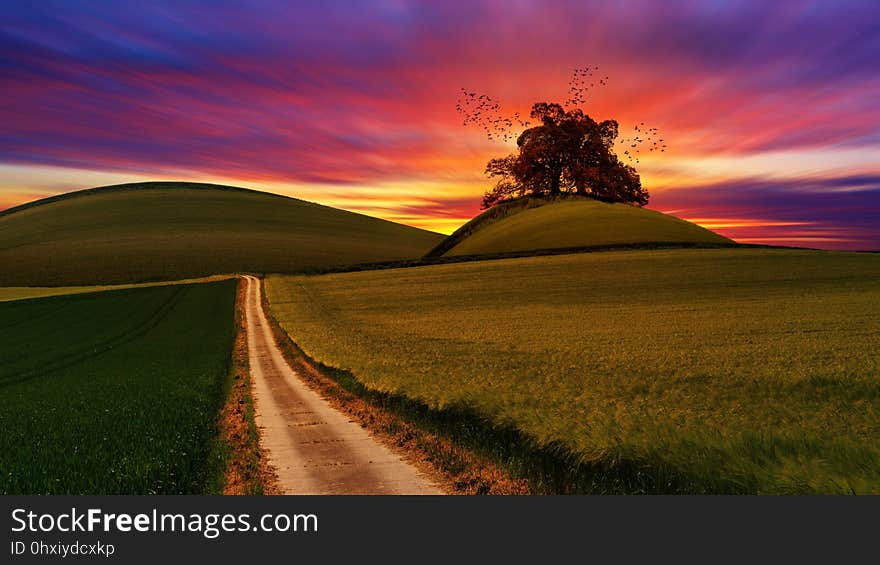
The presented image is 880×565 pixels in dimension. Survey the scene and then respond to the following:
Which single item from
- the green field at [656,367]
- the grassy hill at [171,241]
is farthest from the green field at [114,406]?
the grassy hill at [171,241]

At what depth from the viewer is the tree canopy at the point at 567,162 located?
101938 mm

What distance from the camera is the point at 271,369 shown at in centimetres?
2288

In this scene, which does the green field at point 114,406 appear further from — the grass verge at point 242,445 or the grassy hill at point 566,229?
the grassy hill at point 566,229

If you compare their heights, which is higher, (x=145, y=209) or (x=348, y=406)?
(x=145, y=209)

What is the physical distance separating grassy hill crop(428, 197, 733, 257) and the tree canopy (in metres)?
3.16

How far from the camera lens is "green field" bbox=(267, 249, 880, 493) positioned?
884 centimetres

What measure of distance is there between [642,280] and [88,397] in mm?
41590

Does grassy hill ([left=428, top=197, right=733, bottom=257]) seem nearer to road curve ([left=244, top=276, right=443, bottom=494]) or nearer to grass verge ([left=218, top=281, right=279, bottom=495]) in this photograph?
grass verge ([left=218, top=281, right=279, bottom=495])

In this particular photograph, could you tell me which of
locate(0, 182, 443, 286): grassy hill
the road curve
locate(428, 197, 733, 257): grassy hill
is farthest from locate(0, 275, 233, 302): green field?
the road curve

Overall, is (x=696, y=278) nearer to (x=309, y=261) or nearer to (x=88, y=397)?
(x=88, y=397)

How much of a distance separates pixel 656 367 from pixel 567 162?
92255mm

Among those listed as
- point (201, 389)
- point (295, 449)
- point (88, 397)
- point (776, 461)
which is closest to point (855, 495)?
point (776, 461)

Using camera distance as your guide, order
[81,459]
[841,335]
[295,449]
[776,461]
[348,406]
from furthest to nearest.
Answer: [841,335], [348,406], [295,449], [81,459], [776,461]

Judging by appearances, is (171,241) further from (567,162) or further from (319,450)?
(319,450)
